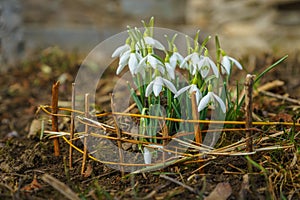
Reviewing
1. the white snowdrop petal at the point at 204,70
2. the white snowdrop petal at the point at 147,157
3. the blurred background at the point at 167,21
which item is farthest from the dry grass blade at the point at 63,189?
the blurred background at the point at 167,21

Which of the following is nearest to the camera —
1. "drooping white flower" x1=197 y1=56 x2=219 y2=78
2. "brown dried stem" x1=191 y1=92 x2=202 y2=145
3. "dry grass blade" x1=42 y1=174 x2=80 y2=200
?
"dry grass blade" x1=42 y1=174 x2=80 y2=200

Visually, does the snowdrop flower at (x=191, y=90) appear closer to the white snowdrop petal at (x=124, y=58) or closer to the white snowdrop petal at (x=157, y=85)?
the white snowdrop petal at (x=157, y=85)

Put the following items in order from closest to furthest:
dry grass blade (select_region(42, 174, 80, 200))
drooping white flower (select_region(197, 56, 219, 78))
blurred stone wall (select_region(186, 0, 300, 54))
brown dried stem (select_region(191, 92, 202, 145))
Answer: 1. dry grass blade (select_region(42, 174, 80, 200))
2. brown dried stem (select_region(191, 92, 202, 145))
3. drooping white flower (select_region(197, 56, 219, 78))
4. blurred stone wall (select_region(186, 0, 300, 54))

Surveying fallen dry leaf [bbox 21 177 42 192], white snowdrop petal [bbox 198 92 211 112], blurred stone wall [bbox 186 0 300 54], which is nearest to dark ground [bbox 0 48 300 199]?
fallen dry leaf [bbox 21 177 42 192]

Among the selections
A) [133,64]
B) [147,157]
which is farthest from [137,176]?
[133,64]

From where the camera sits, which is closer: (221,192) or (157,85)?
(221,192)

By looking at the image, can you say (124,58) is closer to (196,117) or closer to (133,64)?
(133,64)

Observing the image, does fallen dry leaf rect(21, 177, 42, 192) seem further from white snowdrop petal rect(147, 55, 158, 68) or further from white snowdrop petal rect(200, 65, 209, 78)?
white snowdrop petal rect(200, 65, 209, 78)
